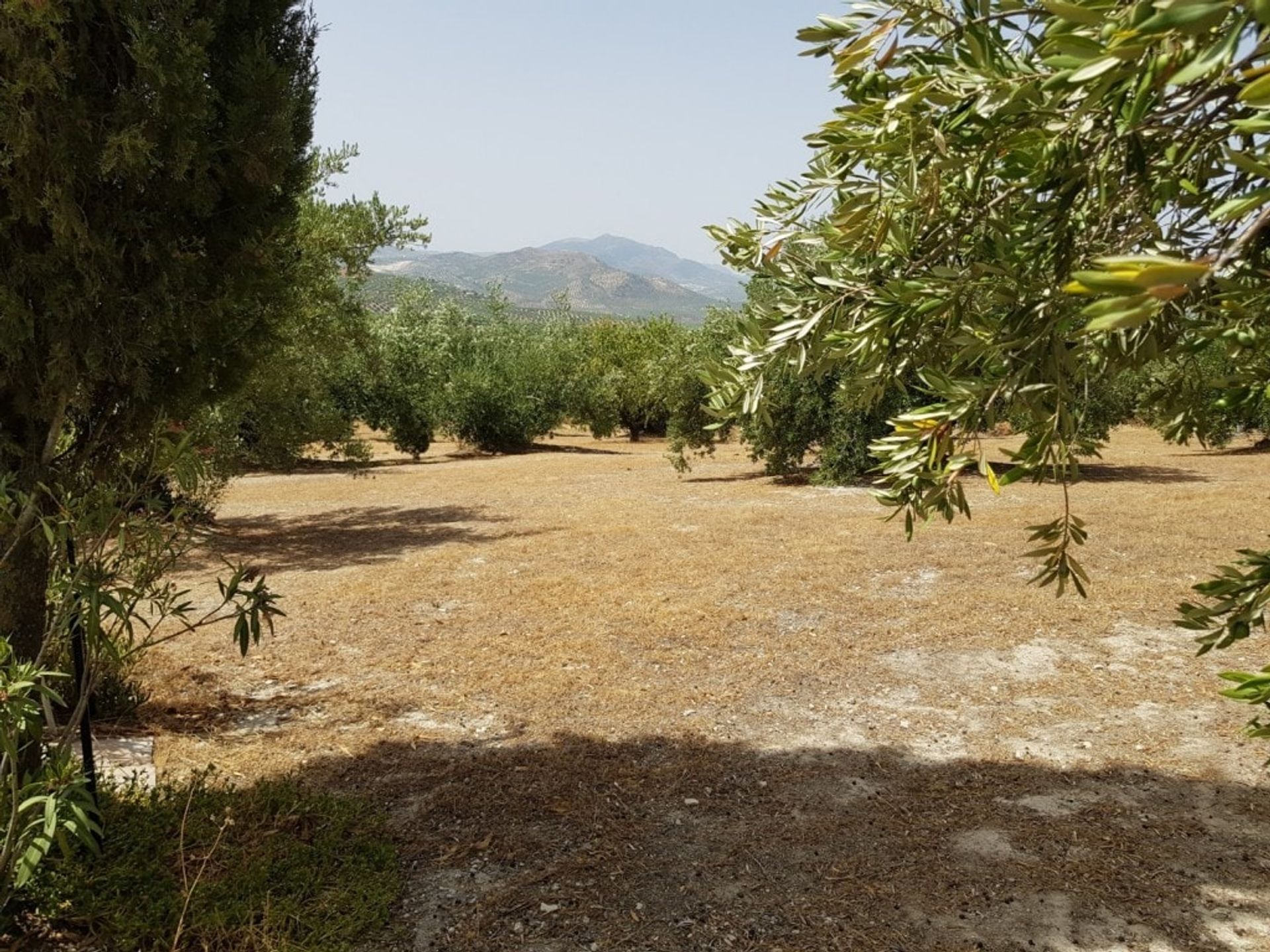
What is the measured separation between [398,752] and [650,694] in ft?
6.93

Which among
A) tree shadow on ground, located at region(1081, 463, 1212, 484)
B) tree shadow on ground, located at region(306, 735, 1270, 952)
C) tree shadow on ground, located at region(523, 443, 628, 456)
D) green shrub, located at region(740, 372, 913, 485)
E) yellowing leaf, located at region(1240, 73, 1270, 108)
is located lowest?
tree shadow on ground, located at region(306, 735, 1270, 952)

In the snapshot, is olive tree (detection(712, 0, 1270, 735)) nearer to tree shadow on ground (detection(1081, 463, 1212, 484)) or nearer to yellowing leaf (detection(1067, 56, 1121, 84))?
yellowing leaf (detection(1067, 56, 1121, 84))

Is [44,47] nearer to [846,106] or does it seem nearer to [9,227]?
[9,227]

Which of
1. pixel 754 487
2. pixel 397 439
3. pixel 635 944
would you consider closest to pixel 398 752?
pixel 635 944

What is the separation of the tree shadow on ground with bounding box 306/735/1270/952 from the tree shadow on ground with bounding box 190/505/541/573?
23.7 feet

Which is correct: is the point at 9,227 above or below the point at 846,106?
below

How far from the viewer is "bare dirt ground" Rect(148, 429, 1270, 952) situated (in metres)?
3.97

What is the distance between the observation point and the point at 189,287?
3604 millimetres

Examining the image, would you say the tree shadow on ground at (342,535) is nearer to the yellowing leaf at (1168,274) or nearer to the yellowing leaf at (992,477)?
the yellowing leaf at (992,477)

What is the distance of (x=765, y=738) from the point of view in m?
6.00

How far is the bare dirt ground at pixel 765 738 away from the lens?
3967 mm

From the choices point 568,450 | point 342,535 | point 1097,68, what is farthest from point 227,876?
point 568,450

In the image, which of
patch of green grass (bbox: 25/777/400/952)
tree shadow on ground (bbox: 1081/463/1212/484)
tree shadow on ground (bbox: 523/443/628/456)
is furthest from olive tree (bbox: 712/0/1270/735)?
tree shadow on ground (bbox: 523/443/628/456)

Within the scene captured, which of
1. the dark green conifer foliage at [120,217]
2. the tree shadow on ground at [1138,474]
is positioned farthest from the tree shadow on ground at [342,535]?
the tree shadow on ground at [1138,474]
